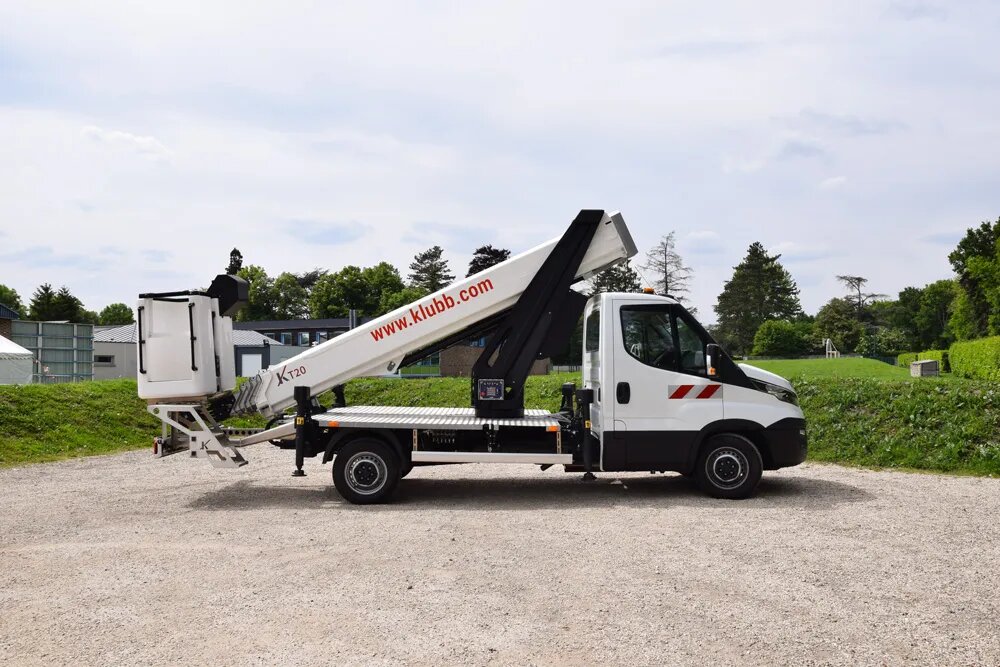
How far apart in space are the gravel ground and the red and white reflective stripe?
1.30m

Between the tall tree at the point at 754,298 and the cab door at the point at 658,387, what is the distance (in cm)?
9527

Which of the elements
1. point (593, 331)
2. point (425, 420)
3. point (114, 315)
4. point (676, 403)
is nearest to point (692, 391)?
point (676, 403)

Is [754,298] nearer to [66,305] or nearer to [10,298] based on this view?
[66,305]

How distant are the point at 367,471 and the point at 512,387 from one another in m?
2.09

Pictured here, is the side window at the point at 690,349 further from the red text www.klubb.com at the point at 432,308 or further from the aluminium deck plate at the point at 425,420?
the red text www.klubb.com at the point at 432,308

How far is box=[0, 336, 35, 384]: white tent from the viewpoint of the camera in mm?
26578

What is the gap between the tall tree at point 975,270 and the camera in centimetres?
6456

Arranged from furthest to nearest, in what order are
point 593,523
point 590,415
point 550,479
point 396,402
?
point 396,402 → point 550,479 → point 590,415 → point 593,523

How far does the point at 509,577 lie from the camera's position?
618 centimetres

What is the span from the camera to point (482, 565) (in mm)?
6531

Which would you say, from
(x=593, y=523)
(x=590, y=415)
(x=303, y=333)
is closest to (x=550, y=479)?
(x=590, y=415)

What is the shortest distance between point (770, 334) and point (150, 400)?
278 feet

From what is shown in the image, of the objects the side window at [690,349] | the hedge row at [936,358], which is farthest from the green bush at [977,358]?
the side window at [690,349]

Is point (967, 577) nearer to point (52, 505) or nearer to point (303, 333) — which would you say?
point (52, 505)
